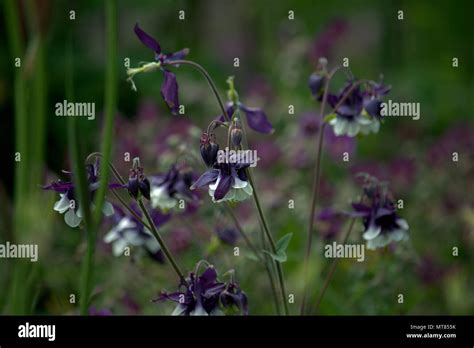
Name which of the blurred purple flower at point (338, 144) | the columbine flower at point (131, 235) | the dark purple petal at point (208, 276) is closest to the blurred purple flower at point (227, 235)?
the columbine flower at point (131, 235)

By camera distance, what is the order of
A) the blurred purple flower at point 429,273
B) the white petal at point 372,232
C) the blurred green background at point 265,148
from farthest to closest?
the blurred purple flower at point 429,273
the blurred green background at point 265,148
the white petal at point 372,232

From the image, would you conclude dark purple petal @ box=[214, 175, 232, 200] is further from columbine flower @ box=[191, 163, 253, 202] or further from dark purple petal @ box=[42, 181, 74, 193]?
dark purple petal @ box=[42, 181, 74, 193]

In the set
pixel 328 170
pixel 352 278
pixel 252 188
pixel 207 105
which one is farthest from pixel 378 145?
pixel 252 188

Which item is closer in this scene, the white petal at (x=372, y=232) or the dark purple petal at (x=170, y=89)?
the dark purple petal at (x=170, y=89)

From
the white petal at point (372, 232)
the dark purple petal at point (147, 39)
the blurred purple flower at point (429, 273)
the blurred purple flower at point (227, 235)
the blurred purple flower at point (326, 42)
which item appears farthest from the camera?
the blurred purple flower at point (326, 42)

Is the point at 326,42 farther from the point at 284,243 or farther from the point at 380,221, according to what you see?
the point at 284,243

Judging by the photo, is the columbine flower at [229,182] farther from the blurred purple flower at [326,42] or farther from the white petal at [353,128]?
the blurred purple flower at [326,42]

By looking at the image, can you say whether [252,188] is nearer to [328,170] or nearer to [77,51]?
[328,170]
